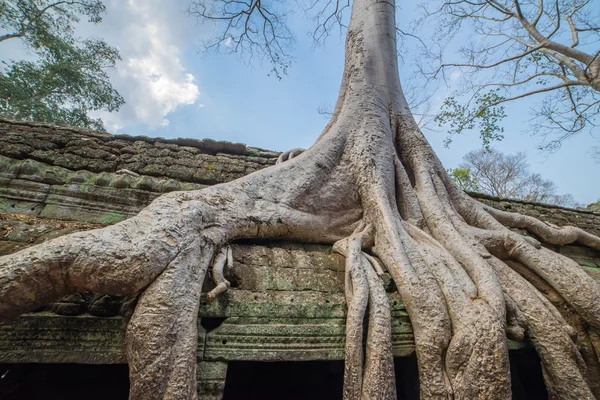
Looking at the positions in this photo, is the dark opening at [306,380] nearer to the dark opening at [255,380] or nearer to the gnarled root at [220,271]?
the dark opening at [255,380]

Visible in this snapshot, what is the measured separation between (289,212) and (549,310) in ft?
5.52

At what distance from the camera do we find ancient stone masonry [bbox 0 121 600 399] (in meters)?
1.18

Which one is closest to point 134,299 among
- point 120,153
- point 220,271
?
point 220,271

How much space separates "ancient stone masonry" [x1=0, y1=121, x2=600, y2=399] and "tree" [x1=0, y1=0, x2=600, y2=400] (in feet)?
0.33

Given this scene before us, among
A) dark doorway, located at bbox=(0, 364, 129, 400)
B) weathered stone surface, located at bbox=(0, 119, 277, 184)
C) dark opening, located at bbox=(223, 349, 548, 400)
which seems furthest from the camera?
weathered stone surface, located at bbox=(0, 119, 277, 184)

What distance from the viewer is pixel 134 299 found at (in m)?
1.29

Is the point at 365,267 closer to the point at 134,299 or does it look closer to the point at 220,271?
the point at 220,271

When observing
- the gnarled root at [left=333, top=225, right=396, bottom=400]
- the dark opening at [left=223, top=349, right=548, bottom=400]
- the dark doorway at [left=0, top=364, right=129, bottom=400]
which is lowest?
the dark opening at [left=223, top=349, right=548, bottom=400]

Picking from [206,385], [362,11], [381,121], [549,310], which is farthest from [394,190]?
[362,11]

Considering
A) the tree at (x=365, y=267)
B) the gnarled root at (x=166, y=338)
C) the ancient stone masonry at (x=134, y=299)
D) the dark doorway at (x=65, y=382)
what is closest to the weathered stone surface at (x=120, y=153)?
the ancient stone masonry at (x=134, y=299)

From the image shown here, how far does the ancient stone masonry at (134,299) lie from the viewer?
3.86ft

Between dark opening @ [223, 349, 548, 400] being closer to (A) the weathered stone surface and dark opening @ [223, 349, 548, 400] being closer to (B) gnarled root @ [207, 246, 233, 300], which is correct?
(B) gnarled root @ [207, 246, 233, 300]

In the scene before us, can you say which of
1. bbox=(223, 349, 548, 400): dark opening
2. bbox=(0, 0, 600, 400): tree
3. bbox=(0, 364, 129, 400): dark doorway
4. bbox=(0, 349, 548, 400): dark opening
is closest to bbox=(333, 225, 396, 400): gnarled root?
bbox=(0, 0, 600, 400): tree

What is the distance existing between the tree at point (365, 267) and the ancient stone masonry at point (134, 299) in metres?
0.10
